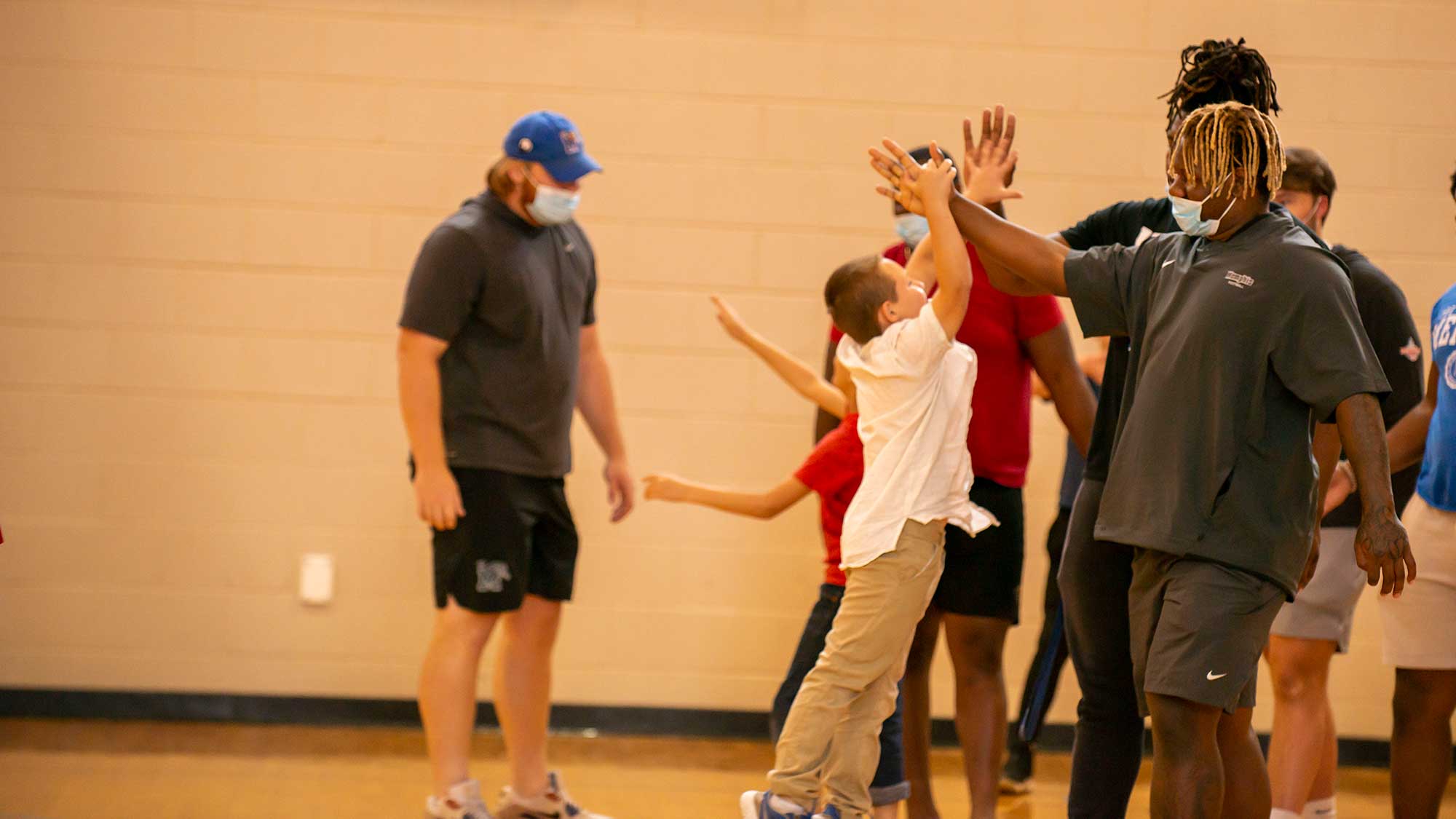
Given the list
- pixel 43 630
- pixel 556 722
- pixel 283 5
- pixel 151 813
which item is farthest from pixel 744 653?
pixel 283 5

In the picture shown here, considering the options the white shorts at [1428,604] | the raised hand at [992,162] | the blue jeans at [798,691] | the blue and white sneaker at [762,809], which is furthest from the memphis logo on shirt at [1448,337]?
the blue and white sneaker at [762,809]

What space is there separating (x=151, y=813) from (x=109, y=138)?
207 cm

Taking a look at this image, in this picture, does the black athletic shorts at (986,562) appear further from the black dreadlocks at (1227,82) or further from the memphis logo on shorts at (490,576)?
the memphis logo on shorts at (490,576)

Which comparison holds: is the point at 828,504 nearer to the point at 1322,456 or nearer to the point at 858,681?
the point at 858,681

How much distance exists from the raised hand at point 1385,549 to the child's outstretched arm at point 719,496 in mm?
1229

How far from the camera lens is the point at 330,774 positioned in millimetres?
3934

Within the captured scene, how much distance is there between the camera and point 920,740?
316 cm

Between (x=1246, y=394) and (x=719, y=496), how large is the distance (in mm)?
1259

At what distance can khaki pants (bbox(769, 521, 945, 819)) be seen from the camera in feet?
9.21

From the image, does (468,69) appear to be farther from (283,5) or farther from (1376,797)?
(1376,797)

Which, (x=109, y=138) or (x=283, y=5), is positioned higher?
(x=283, y=5)

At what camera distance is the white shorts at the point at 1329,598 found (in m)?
3.14

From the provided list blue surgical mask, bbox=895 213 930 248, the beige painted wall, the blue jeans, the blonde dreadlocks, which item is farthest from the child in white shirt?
the beige painted wall

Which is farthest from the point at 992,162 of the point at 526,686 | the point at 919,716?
the point at 526,686
